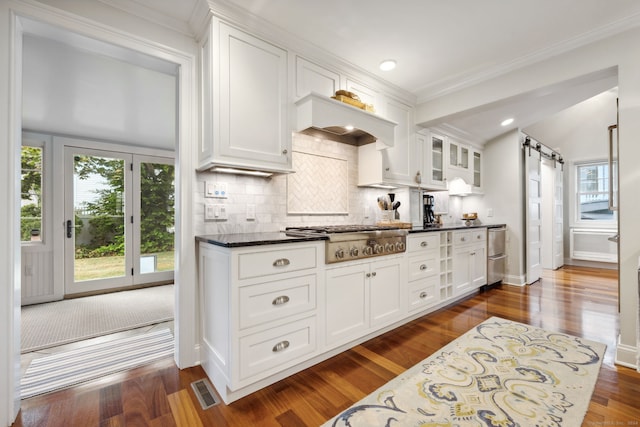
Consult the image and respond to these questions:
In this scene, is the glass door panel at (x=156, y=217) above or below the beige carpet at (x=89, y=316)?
above

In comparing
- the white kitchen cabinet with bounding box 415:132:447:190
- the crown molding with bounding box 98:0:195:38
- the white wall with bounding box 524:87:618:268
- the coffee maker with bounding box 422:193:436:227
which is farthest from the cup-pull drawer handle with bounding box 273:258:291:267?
the white wall with bounding box 524:87:618:268

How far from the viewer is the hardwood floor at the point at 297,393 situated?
1.51 m

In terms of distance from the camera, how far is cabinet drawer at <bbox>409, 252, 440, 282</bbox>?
2.77m

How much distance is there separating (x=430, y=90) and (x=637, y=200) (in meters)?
2.07

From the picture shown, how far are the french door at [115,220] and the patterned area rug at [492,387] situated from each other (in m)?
4.12

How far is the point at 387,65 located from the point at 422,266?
2.03 metres

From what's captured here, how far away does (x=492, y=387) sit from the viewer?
1.74m

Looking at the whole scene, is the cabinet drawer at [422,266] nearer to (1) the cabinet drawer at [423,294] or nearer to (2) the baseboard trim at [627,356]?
(1) the cabinet drawer at [423,294]

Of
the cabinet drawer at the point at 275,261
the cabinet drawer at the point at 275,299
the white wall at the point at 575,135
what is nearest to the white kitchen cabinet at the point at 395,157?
the cabinet drawer at the point at 275,261

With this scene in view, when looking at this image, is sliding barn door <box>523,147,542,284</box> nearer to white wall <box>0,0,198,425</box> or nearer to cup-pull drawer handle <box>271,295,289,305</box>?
cup-pull drawer handle <box>271,295,289,305</box>

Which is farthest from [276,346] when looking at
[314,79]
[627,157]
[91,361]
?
[627,157]

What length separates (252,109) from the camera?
2.06 metres

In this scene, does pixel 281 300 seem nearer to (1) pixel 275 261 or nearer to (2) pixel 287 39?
(1) pixel 275 261

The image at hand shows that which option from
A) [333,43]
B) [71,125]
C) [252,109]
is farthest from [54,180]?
[333,43]
